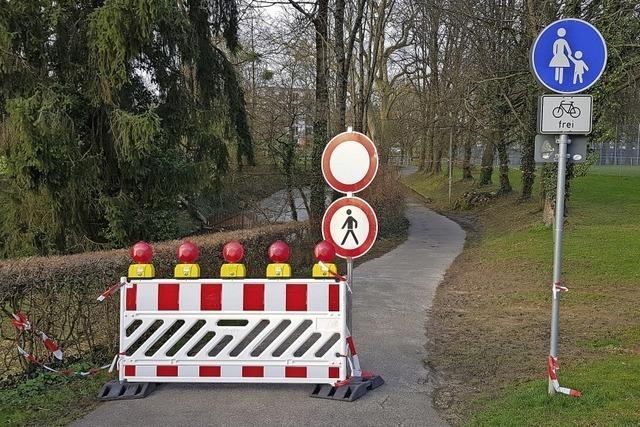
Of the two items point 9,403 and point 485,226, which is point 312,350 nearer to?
point 9,403

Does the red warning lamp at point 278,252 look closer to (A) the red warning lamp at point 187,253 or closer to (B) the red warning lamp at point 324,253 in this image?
(B) the red warning lamp at point 324,253

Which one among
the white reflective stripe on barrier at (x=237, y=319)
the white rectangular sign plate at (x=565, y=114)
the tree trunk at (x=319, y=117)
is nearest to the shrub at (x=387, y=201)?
the tree trunk at (x=319, y=117)

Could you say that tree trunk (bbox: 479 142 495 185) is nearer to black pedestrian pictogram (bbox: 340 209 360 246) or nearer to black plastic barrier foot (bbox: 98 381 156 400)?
black pedestrian pictogram (bbox: 340 209 360 246)

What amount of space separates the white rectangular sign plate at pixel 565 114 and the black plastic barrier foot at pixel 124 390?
14.2ft

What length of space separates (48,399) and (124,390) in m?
0.64

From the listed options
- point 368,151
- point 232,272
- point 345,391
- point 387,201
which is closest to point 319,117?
point 387,201

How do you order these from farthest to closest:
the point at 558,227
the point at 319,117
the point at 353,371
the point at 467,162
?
the point at 467,162
the point at 319,117
the point at 353,371
the point at 558,227

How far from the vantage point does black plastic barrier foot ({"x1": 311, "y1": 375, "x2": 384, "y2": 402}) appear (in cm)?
531

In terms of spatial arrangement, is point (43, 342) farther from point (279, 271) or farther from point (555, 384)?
point (555, 384)

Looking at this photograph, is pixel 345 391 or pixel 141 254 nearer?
pixel 345 391

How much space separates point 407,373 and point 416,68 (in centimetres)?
3515

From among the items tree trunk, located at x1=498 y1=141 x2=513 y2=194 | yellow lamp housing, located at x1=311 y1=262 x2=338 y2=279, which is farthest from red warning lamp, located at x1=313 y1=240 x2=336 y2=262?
tree trunk, located at x1=498 y1=141 x2=513 y2=194

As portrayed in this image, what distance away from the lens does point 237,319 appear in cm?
550

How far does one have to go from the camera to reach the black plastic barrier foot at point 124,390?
17.5ft
